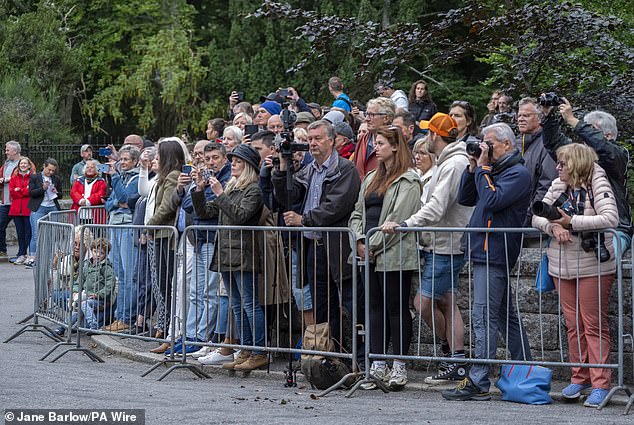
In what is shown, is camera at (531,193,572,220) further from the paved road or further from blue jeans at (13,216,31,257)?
blue jeans at (13,216,31,257)

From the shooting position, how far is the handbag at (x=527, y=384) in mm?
8336

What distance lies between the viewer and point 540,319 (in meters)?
8.59

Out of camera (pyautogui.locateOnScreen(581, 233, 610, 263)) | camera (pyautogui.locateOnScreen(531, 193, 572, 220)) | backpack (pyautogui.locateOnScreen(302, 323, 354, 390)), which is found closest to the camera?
camera (pyautogui.locateOnScreen(531, 193, 572, 220))

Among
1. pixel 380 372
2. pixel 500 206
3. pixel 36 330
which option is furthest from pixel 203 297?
pixel 500 206

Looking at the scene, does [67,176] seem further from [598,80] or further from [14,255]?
[598,80]

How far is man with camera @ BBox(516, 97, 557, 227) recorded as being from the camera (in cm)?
930

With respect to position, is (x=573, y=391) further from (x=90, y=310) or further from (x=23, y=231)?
(x=23, y=231)

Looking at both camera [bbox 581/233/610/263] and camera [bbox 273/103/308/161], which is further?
camera [bbox 273/103/308/161]

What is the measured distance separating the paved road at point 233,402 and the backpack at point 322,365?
15 centimetres

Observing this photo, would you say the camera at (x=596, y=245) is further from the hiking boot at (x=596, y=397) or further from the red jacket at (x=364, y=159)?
the red jacket at (x=364, y=159)

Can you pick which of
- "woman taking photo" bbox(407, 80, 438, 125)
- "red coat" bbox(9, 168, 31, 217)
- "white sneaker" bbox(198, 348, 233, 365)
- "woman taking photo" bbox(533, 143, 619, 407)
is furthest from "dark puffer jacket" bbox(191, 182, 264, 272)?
"red coat" bbox(9, 168, 31, 217)

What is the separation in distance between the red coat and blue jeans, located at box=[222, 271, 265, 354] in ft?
36.5

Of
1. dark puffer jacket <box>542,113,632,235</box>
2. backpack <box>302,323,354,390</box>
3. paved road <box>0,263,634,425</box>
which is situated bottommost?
paved road <box>0,263,634,425</box>

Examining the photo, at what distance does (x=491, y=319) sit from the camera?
8.48 m
